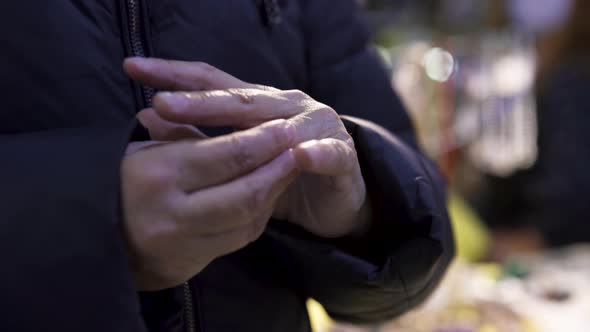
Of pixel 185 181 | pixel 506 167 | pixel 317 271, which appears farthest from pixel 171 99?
pixel 506 167

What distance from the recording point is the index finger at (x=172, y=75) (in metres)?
0.32

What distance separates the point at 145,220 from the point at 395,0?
207cm

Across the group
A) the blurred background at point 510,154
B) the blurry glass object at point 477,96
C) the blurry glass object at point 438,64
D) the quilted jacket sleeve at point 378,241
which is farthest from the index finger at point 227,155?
the blurry glass object at point 438,64

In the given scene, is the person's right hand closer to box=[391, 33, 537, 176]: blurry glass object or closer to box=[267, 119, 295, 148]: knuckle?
box=[267, 119, 295, 148]: knuckle

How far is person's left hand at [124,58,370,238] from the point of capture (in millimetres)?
307

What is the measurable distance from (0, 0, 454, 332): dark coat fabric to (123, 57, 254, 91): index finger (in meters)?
0.03

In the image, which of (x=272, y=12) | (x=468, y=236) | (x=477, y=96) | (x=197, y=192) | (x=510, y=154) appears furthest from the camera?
(x=510, y=154)

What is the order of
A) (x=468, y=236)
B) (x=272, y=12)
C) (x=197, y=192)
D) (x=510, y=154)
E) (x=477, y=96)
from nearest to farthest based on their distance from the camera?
(x=197, y=192) < (x=272, y=12) < (x=468, y=236) < (x=477, y=96) < (x=510, y=154)

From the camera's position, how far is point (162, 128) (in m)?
0.33

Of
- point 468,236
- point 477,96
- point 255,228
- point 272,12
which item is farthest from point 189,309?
point 477,96

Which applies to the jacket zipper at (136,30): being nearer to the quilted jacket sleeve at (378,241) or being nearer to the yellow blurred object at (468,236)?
the quilted jacket sleeve at (378,241)

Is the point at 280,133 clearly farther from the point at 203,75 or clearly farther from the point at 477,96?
the point at 477,96

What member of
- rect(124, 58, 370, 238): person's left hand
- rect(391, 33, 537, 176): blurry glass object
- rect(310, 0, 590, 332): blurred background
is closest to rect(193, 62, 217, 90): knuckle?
rect(124, 58, 370, 238): person's left hand

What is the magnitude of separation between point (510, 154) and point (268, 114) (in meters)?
1.56
